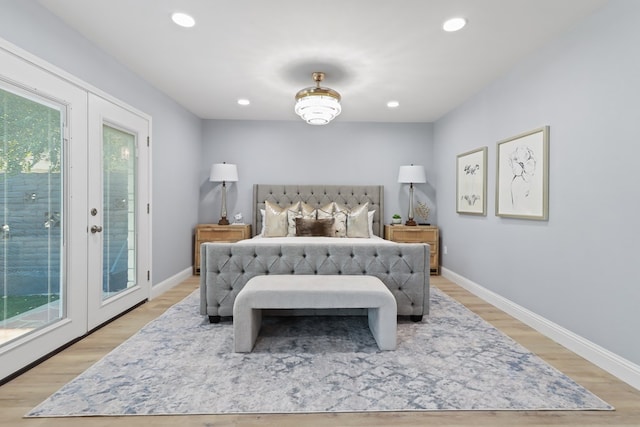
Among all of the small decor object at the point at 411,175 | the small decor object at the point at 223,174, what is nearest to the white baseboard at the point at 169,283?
the small decor object at the point at 223,174

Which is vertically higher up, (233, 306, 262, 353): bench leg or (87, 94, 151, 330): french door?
(87, 94, 151, 330): french door

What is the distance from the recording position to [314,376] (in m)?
2.03

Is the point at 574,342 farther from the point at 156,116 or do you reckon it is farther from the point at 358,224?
the point at 156,116

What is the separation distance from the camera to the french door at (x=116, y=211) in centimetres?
276

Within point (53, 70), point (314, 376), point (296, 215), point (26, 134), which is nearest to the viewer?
point (314, 376)

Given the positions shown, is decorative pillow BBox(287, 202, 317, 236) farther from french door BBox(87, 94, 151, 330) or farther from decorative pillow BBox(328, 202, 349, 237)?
french door BBox(87, 94, 151, 330)

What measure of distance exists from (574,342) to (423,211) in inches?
124

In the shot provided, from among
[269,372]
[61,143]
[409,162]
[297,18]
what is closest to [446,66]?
[297,18]

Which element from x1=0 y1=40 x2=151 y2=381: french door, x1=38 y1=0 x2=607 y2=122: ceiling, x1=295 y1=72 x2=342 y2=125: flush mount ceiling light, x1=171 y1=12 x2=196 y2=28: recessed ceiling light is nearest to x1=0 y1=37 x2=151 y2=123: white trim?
x1=0 y1=40 x2=151 y2=381: french door

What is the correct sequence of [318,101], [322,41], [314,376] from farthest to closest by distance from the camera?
[318,101], [322,41], [314,376]

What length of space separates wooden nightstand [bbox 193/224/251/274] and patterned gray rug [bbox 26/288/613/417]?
7.10 ft

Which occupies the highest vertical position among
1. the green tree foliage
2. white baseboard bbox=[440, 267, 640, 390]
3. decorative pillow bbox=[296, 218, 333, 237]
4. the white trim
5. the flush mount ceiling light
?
the flush mount ceiling light

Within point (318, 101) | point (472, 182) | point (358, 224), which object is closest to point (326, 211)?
point (358, 224)

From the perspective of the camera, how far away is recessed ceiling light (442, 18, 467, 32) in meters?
2.41
